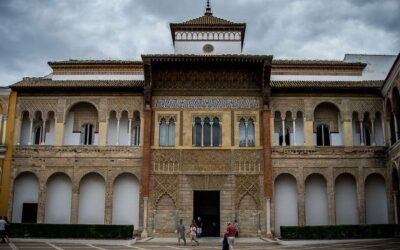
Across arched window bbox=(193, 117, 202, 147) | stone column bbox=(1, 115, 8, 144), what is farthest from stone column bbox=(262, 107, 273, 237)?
stone column bbox=(1, 115, 8, 144)

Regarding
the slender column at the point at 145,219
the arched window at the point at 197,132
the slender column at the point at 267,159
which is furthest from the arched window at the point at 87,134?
the slender column at the point at 267,159

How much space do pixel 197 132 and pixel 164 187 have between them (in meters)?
3.89

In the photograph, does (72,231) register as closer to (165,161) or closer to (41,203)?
(41,203)

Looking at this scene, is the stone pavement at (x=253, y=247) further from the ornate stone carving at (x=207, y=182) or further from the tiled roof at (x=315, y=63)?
the tiled roof at (x=315, y=63)

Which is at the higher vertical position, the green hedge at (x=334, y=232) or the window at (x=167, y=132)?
the window at (x=167, y=132)

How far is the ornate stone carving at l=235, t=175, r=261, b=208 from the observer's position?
90.1ft

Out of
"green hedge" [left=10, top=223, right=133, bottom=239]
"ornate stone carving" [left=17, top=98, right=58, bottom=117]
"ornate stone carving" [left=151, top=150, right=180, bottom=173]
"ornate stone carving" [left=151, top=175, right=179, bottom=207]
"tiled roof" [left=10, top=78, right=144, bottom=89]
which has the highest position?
"tiled roof" [left=10, top=78, right=144, bottom=89]

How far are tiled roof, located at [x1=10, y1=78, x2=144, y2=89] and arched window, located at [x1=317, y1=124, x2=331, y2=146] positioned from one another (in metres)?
11.3

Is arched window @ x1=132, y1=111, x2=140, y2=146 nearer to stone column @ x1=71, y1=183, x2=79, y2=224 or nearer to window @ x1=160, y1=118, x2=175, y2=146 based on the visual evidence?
window @ x1=160, y1=118, x2=175, y2=146

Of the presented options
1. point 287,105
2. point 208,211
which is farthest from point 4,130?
point 287,105

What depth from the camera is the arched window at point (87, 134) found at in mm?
29219

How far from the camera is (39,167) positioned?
92.0 ft

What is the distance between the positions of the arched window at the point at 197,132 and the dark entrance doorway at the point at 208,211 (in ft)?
10.7

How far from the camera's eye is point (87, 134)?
29312 mm
